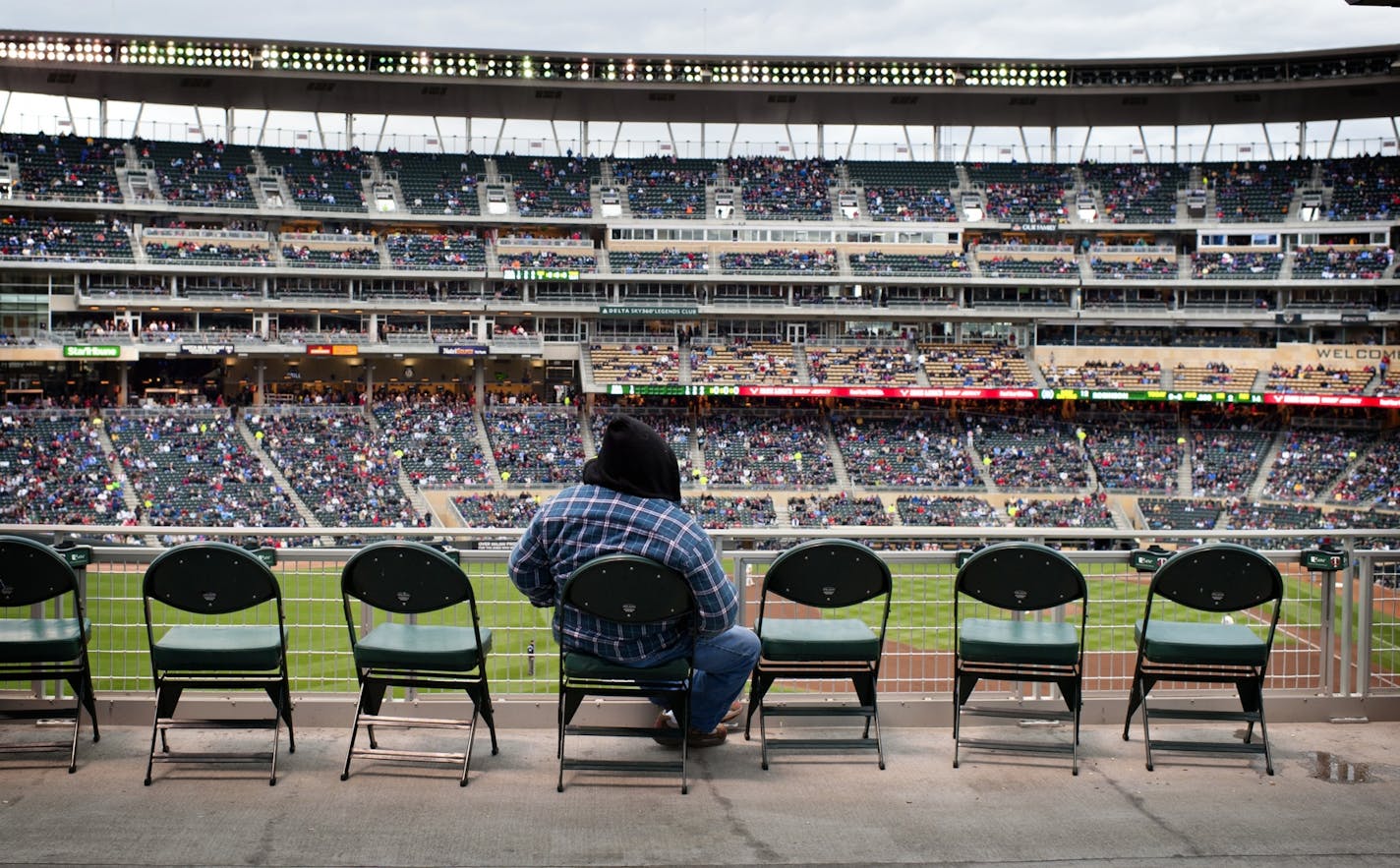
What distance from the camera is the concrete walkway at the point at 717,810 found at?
4.59 metres

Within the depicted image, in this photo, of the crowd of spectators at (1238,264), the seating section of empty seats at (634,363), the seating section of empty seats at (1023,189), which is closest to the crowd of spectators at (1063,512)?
the seating section of empty seats at (634,363)


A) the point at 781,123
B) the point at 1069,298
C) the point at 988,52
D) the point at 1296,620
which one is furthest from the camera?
the point at 988,52

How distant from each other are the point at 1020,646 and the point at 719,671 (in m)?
1.42

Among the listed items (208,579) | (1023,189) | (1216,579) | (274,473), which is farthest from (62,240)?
(1216,579)

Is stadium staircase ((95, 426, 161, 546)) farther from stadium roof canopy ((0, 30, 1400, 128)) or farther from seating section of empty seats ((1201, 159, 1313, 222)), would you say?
seating section of empty seats ((1201, 159, 1313, 222))

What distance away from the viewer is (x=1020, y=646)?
5.73 metres

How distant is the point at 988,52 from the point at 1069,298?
28.9 m

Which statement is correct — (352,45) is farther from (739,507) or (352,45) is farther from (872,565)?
(872,565)

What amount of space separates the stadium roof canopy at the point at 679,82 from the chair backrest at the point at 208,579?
42.0 meters

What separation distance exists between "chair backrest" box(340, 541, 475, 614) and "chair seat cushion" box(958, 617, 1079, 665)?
2.36m

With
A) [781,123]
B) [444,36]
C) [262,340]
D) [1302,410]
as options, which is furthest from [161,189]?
[1302,410]

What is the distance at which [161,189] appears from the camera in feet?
148

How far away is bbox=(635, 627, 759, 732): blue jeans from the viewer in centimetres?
560

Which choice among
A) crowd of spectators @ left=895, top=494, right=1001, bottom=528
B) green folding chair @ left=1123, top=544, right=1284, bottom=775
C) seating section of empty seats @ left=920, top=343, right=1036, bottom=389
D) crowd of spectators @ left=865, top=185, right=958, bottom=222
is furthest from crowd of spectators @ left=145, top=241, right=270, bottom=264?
green folding chair @ left=1123, top=544, right=1284, bottom=775
